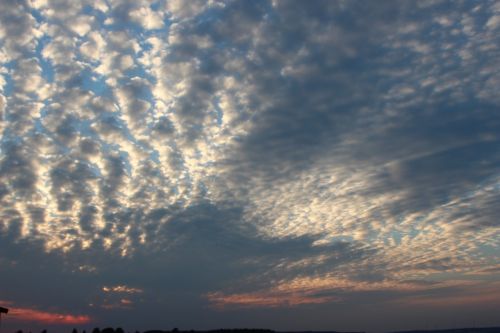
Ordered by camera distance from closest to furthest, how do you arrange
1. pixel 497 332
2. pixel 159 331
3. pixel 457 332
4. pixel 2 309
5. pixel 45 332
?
1. pixel 2 309
2. pixel 45 332
3. pixel 159 331
4. pixel 497 332
5. pixel 457 332

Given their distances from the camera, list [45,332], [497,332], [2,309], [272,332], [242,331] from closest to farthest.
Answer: [2,309], [45,332], [242,331], [272,332], [497,332]

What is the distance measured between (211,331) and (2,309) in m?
49.5

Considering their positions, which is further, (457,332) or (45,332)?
(457,332)

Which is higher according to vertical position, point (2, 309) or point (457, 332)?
point (457, 332)

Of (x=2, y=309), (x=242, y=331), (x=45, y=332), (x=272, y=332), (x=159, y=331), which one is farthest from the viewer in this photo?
(x=272, y=332)

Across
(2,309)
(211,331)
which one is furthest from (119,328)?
(2,309)

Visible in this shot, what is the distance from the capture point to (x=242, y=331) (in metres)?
129

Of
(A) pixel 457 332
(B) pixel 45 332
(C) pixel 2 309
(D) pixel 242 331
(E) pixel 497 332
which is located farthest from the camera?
(A) pixel 457 332

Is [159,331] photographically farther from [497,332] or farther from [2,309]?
[497,332]

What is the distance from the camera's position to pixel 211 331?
12644cm

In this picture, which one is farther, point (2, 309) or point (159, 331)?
point (159, 331)

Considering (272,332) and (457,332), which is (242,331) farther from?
(457,332)

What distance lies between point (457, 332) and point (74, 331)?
368ft

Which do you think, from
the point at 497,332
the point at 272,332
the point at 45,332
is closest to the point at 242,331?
the point at 272,332
